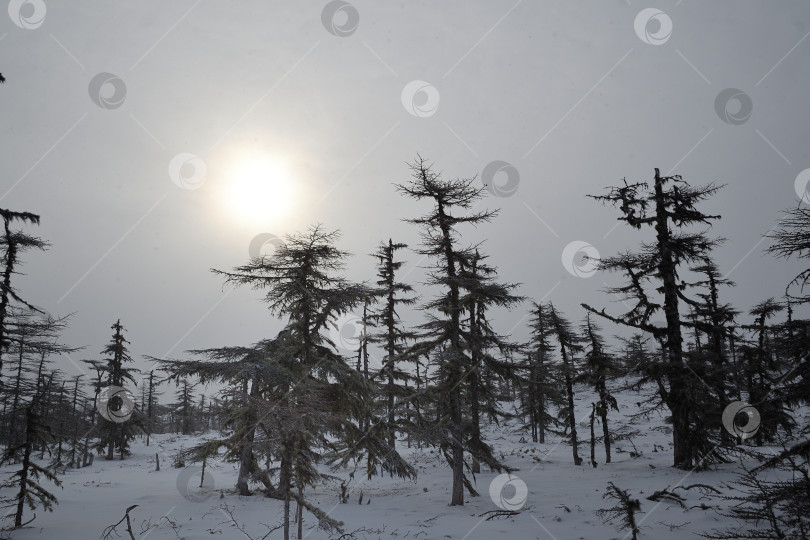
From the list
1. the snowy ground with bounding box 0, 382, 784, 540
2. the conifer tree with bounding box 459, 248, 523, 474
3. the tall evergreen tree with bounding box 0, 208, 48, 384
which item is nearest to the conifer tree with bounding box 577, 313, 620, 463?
the snowy ground with bounding box 0, 382, 784, 540

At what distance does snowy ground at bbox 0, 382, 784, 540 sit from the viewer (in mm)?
12203

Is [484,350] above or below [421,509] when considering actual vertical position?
above

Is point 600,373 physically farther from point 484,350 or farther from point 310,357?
point 310,357

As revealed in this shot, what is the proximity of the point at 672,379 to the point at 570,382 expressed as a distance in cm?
999

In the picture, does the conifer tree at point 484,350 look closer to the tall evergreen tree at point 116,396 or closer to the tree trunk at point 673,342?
the tree trunk at point 673,342

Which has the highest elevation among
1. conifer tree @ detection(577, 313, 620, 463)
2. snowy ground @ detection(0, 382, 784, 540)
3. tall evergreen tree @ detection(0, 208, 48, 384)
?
tall evergreen tree @ detection(0, 208, 48, 384)

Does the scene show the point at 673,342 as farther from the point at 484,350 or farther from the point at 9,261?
the point at 9,261

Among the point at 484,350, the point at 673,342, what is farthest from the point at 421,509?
the point at 673,342

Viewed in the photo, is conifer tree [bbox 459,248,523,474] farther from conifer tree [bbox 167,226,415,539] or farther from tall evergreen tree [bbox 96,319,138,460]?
tall evergreen tree [bbox 96,319,138,460]

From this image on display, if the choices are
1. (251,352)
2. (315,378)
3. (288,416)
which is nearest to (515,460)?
(315,378)

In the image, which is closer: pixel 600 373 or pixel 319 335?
pixel 319 335

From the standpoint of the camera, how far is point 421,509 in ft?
52.0

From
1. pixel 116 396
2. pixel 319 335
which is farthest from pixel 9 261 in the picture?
pixel 116 396

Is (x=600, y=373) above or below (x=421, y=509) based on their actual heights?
above
